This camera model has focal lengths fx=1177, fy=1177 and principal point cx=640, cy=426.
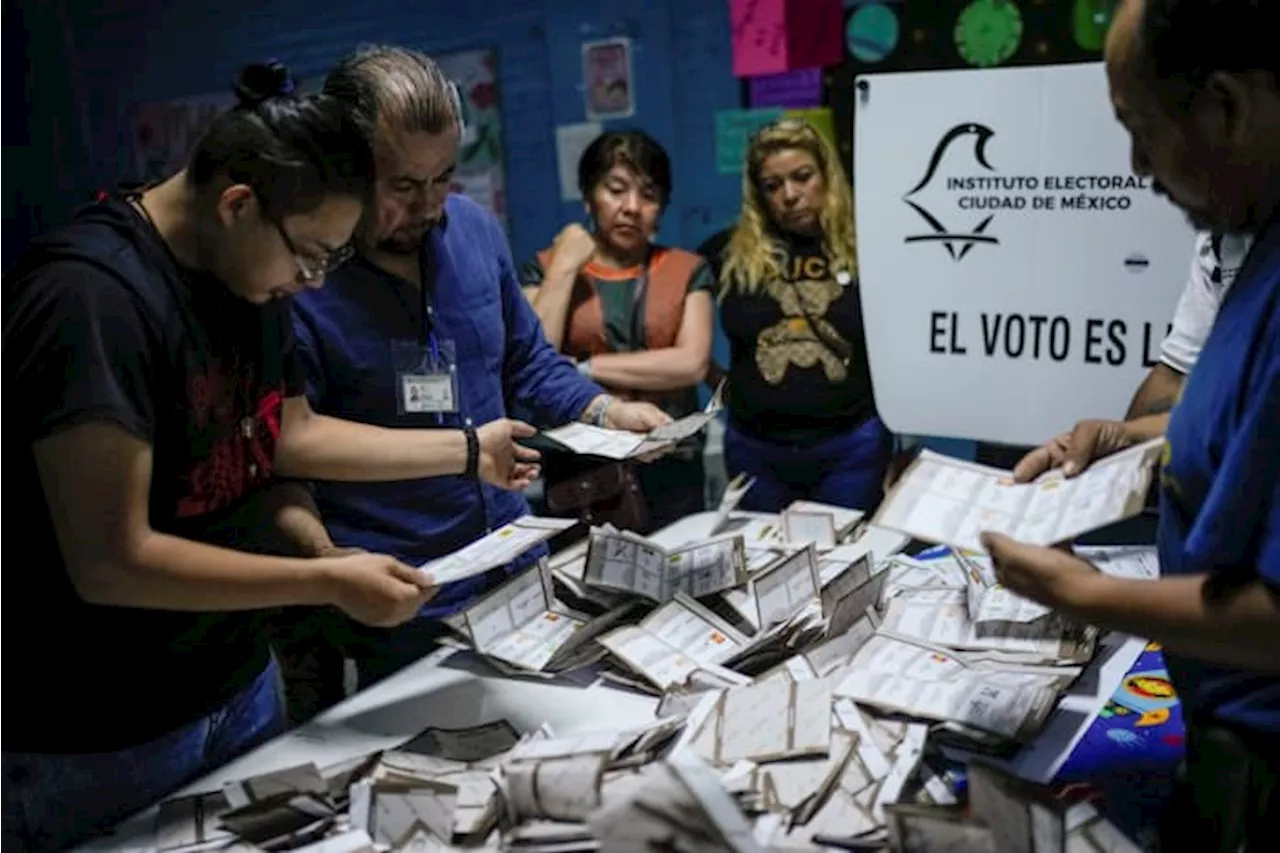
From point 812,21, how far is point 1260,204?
239cm

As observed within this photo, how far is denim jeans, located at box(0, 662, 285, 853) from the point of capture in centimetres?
137

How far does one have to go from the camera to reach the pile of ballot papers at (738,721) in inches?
47.1

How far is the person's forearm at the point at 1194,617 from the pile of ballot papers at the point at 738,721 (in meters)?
0.21

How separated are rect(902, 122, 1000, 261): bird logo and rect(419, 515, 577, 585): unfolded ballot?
144cm

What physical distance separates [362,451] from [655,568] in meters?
0.50

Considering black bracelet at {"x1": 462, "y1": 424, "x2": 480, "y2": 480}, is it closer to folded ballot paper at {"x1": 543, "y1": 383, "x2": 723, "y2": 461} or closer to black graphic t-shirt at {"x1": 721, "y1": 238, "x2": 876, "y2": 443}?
folded ballot paper at {"x1": 543, "y1": 383, "x2": 723, "y2": 461}

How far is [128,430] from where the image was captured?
3.94 feet

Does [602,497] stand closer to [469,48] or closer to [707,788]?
[707,788]

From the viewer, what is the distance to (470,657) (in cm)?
182

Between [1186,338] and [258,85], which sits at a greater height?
[258,85]

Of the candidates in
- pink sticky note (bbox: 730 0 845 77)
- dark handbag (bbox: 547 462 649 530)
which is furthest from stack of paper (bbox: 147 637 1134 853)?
pink sticky note (bbox: 730 0 845 77)

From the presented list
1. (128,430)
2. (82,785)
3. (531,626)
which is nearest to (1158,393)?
(531,626)

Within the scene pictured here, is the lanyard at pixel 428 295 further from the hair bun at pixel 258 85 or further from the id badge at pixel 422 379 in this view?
the hair bun at pixel 258 85

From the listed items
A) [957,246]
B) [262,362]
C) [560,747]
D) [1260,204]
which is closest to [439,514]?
[262,362]
